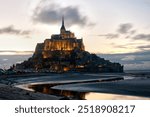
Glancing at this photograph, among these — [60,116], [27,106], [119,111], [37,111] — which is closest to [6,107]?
[27,106]

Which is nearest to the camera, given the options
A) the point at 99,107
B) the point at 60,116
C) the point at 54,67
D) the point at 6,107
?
the point at 60,116

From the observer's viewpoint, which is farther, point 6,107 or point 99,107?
point 6,107

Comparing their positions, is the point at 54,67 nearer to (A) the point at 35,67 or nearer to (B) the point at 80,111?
(A) the point at 35,67

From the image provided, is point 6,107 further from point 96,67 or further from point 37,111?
point 96,67

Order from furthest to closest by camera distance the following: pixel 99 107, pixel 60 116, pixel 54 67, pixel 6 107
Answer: pixel 54 67, pixel 6 107, pixel 99 107, pixel 60 116

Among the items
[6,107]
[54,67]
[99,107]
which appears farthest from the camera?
[54,67]

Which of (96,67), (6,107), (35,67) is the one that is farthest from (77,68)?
(6,107)

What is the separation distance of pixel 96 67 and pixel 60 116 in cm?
18926

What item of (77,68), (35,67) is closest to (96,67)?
(77,68)

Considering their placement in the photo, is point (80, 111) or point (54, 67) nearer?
point (80, 111)

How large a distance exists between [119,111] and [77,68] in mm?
182303

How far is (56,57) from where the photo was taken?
198750mm

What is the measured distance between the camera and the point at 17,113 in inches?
451

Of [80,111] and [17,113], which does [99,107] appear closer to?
[80,111]
